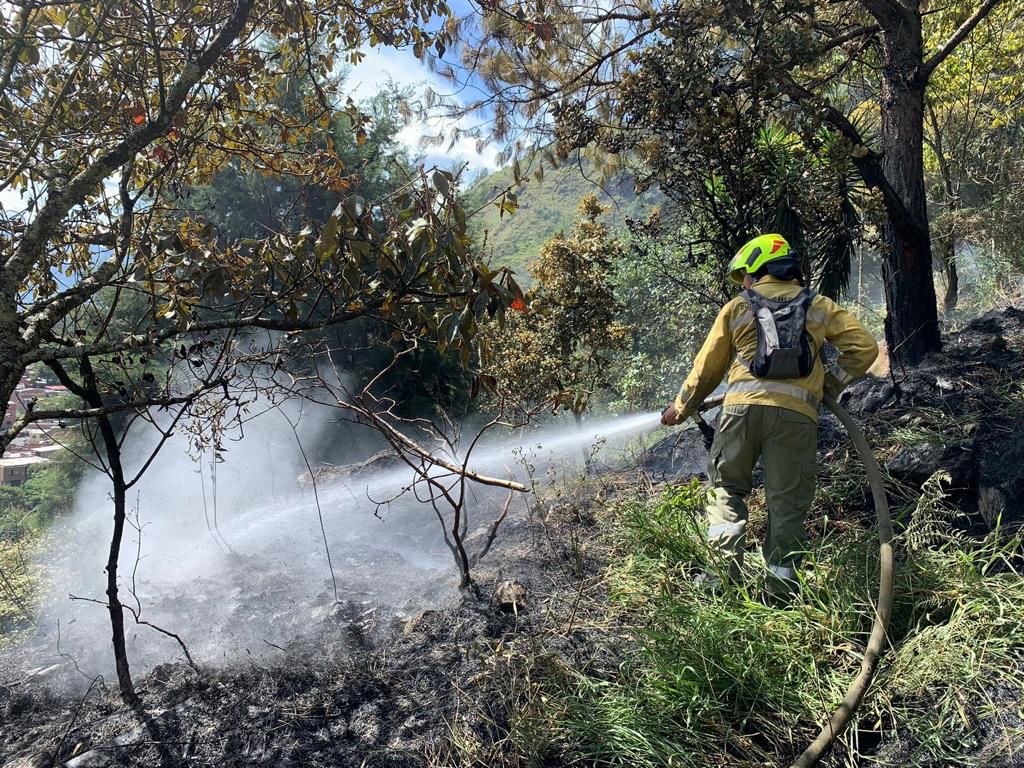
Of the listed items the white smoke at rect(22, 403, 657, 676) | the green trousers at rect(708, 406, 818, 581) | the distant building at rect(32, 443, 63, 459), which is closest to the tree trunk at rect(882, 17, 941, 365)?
the white smoke at rect(22, 403, 657, 676)

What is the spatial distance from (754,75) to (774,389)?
85.1 inches

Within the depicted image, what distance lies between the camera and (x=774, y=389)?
9.80 feet

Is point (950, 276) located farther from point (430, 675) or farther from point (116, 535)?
point (116, 535)

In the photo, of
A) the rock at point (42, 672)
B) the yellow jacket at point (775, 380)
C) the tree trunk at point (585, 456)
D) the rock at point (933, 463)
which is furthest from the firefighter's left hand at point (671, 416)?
the rock at point (42, 672)

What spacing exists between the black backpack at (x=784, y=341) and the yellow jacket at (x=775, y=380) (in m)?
0.05

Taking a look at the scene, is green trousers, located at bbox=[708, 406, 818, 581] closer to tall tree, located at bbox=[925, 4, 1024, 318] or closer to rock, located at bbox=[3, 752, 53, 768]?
rock, located at bbox=[3, 752, 53, 768]

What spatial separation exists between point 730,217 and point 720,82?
0.89 meters

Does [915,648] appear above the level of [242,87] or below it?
below

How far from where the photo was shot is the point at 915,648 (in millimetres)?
2447

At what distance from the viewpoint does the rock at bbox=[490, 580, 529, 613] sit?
3617mm

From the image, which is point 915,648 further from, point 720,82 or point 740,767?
point 720,82

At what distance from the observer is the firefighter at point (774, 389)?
295cm

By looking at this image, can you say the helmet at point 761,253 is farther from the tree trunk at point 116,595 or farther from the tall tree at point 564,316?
the tall tree at point 564,316

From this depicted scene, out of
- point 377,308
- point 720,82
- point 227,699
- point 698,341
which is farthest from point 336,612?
point 698,341
